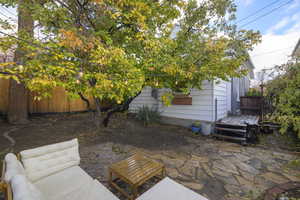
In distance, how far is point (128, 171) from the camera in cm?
204

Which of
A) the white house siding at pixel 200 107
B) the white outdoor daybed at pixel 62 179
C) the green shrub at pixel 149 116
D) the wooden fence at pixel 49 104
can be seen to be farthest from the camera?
the green shrub at pixel 149 116

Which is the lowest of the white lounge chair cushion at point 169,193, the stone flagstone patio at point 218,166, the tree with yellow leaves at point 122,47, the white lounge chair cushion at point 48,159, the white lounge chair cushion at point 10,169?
the stone flagstone patio at point 218,166

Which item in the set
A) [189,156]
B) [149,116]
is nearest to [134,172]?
[189,156]

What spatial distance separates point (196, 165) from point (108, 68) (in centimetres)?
304

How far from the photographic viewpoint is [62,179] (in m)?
1.78

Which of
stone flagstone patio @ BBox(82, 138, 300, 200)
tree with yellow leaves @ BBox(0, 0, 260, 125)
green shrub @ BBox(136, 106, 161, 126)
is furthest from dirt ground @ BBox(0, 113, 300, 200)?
tree with yellow leaves @ BBox(0, 0, 260, 125)

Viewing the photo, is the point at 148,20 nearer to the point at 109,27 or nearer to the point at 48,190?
the point at 109,27

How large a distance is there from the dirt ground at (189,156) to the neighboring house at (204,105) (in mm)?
936

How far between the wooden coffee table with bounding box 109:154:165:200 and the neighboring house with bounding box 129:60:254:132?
3723 millimetres

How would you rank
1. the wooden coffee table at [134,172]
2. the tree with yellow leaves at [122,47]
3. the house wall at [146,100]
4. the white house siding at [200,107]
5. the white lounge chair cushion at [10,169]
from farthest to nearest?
the house wall at [146,100], the white house siding at [200,107], the tree with yellow leaves at [122,47], the wooden coffee table at [134,172], the white lounge chair cushion at [10,169]

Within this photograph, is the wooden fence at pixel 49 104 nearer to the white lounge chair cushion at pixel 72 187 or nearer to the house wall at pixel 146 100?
the house wall at pixel 146 100

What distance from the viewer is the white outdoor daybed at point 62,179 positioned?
145 centimetres

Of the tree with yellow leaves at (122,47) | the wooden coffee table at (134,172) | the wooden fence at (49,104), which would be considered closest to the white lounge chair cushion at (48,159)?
the wooden coffee table at (134,172)

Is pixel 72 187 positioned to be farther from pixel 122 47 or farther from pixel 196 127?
pixel 196 127
